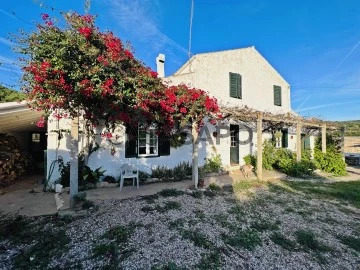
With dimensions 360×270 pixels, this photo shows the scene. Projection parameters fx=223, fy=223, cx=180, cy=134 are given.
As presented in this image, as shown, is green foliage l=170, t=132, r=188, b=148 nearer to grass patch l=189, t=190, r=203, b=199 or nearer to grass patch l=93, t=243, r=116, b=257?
grass patch l=189, t=190, r=203, b=199

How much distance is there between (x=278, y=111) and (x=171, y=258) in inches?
539

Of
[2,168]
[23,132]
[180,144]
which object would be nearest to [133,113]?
[180,144]

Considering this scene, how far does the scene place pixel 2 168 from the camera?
327 inches

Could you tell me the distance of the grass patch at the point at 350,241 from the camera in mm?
4215

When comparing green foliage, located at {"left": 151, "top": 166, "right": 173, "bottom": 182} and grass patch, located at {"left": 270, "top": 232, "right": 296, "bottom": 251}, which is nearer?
grass patch, located at {"left": 270, "top": 232, "right": 296, "bottom": 251}

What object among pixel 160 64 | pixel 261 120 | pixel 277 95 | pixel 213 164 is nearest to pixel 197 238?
pixel 213 164

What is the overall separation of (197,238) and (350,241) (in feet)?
10.1

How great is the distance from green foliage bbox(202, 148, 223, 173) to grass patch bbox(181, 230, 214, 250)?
613 cm

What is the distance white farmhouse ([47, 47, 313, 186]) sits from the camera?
8109 mm

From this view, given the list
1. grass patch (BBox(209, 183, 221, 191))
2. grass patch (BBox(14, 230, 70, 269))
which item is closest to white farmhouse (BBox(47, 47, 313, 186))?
grass patch (BBox(209, 183, 221, 191))

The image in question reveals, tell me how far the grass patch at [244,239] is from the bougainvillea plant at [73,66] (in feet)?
12.6

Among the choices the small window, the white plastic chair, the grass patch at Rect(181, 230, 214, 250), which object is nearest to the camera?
the grass patch at Rect(181, 230, 214, 250)

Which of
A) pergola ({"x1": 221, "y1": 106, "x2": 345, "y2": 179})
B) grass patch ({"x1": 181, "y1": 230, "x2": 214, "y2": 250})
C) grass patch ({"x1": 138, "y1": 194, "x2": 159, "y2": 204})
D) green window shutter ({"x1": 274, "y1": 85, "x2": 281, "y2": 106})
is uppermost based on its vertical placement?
green window shutter ({"x1": 274, "y1": 85, "x2": 281, "y2": 106})

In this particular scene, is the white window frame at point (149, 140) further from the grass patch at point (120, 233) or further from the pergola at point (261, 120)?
the grass patch at point (120, 233)
